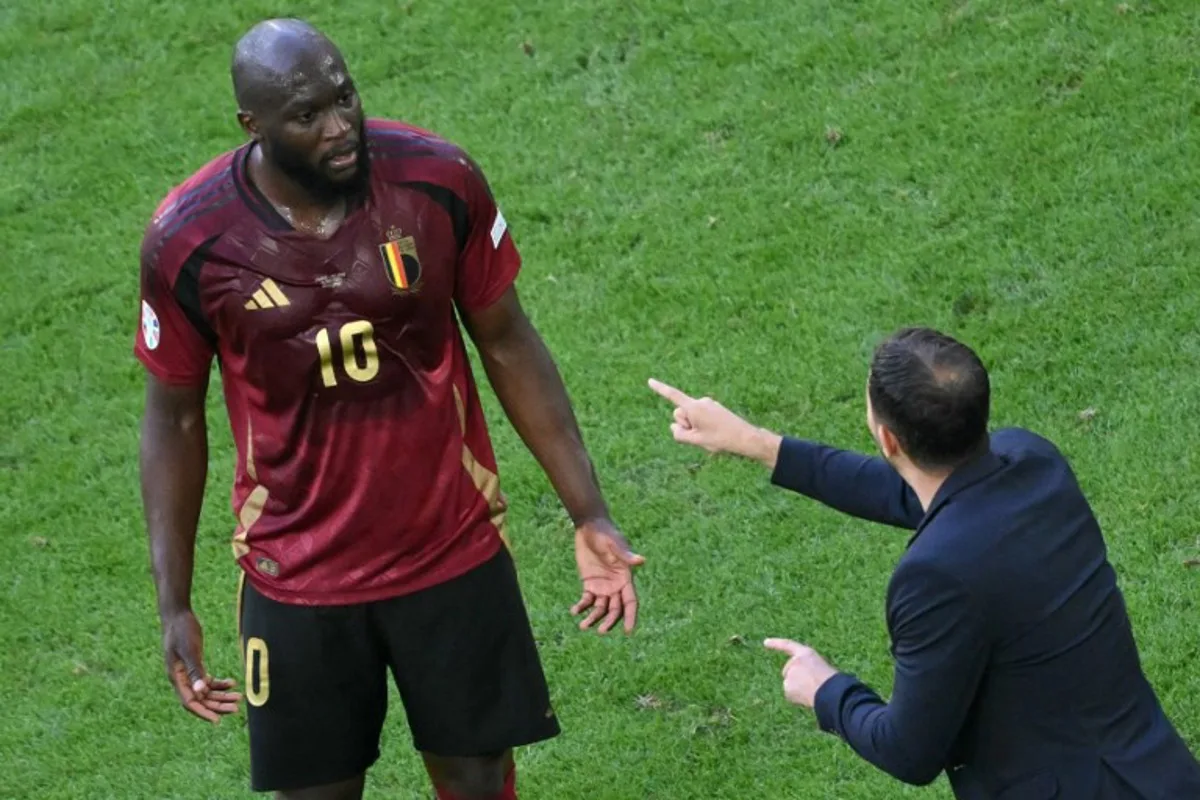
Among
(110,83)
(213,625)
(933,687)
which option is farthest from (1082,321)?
(110,83)

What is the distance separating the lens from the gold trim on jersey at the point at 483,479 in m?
4.50

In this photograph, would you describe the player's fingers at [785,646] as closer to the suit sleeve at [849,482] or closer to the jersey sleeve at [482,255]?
the suit sleeve at [849,482]

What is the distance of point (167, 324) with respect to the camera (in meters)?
4.28

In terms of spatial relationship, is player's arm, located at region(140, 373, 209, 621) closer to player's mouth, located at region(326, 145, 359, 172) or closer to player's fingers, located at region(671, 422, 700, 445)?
player's mouth, located at region(326, 145, 359, 172)

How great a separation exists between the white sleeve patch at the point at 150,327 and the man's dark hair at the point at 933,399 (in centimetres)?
162

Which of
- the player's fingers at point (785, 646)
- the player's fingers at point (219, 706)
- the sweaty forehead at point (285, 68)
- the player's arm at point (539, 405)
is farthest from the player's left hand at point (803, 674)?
the sweaty forehead at point (285, 68)

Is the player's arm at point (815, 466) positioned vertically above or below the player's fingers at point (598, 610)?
above

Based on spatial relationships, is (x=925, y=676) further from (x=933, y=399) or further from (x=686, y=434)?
(x=686, y=434)

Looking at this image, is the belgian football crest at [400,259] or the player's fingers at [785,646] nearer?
the player's fingers at [785,646]

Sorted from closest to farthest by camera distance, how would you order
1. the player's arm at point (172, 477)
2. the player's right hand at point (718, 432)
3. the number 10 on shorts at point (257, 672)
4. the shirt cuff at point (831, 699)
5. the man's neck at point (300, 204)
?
the shirt cuff at point (831, 699), the man's neck at point (300, 204), the player's right hand at point (718, 432), the player's arm at point (172, 477), the number 10 on shorts at point (257, 672)

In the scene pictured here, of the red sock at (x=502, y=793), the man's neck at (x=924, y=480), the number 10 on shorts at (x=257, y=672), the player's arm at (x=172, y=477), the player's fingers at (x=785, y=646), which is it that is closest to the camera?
the man's neck at (x=924, y=480)

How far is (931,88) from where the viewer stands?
840 centimetres

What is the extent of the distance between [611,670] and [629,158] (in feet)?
10.1

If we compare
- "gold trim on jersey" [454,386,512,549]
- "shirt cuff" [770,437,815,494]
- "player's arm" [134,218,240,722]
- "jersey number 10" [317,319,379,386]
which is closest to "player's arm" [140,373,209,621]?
"player's arm" [134,218,240,722]
